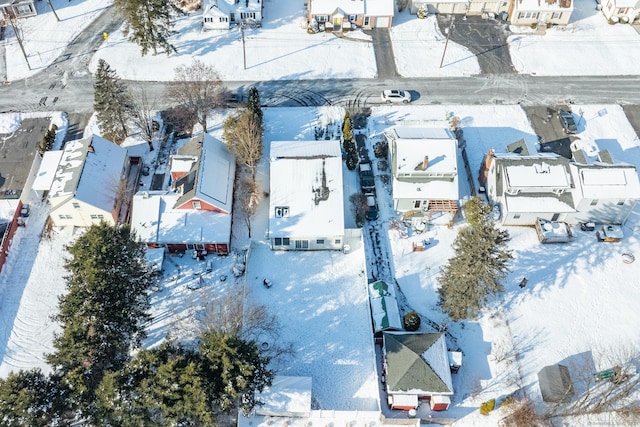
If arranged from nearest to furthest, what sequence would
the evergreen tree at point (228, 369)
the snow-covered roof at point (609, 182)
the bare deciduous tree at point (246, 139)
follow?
the evergreen tree at point (228, 369) → the snow-covered roof at point (609, 182) → the bare deciduous tree at point (246, 139)

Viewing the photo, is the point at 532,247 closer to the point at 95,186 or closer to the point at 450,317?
the point at 450,317

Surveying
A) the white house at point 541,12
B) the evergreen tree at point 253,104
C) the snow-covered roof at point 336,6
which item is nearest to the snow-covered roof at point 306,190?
the evergreen tree at point 253,104

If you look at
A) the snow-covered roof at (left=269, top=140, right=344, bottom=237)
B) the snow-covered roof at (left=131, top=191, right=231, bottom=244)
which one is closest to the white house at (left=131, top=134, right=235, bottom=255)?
the snow-covered roof at (left=131, top=191, right=231, bottom=244)

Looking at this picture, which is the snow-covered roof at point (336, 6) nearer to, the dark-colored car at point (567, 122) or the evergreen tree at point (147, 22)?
the evergreen tree at point (147, 22)

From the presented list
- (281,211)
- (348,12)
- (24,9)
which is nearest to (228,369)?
(281,211)

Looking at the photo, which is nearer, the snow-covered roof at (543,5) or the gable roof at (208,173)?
the gable roof at (208,173)

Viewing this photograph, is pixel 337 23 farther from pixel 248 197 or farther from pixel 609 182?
pixel 609 182

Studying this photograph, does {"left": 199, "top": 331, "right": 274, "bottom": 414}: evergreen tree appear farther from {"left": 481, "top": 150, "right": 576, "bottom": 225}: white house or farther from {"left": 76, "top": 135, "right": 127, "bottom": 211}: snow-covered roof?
{"left": 481, "top": 150, "right": 576, "bottom": 225}: white house

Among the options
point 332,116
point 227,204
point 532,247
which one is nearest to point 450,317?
point 532,247
